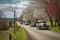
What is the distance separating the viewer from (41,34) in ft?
8.59

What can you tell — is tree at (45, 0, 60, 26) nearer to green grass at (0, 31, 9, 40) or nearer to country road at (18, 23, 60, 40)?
country road at (18, 23, 60, 40)

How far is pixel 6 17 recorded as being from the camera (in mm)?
2855

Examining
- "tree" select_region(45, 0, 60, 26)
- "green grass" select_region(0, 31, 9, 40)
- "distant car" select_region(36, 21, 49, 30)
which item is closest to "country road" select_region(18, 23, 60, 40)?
"distant car" select_region(36, 21, 49, 30)

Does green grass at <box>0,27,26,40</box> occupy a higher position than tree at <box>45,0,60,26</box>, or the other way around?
tree at <box>45,0,60,26</box>

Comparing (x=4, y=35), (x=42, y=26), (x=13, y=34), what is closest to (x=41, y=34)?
(x=42, y=26)

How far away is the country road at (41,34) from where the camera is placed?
251cm

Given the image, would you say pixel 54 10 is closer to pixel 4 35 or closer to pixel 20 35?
pixel 20 35

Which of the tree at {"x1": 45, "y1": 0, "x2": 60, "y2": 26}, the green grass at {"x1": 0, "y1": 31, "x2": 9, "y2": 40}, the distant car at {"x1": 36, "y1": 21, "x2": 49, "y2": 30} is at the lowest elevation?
the green grass at {"x1": 0, "y1": 31, "x2": 9, "y2": 40}

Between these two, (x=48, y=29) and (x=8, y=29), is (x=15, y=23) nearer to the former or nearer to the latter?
(x=8, y=29)

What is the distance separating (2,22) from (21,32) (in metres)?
0.42

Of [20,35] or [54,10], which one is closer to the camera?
[54,10]

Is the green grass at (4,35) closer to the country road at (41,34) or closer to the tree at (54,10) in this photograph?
the country road at (41,34)

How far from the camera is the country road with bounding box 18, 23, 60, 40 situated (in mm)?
2511

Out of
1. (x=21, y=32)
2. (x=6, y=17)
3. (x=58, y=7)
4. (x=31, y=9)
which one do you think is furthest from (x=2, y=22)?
(x=58, y=7)
